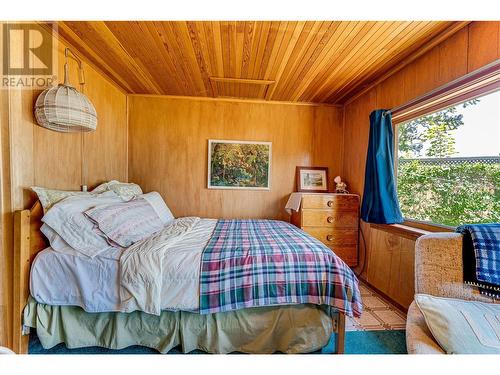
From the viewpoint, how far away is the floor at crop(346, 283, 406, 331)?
1.71 meters

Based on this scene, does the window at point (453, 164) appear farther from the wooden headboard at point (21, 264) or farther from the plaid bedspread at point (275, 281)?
the wooden headboard at point (21, 264)

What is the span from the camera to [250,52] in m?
1.89

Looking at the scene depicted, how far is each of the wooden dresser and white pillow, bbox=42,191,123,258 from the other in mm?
2011

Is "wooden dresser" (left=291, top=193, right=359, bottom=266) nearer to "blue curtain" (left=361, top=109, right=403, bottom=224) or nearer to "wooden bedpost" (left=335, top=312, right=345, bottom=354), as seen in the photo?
"blue curtain" (left=361, top=109, right=403, bottom=224)

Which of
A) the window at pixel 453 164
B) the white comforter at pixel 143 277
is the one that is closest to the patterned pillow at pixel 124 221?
the white comforter at pixel 143 277

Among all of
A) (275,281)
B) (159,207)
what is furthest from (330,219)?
(159,207)

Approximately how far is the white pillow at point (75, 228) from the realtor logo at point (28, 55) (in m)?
0.82

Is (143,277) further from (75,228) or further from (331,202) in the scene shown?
(331,202)

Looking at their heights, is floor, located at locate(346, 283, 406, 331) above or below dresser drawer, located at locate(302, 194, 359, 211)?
below

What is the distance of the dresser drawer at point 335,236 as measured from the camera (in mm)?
2572

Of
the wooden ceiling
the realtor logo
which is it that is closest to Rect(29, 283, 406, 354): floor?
the realtor logo
